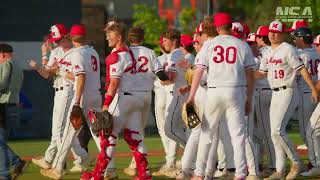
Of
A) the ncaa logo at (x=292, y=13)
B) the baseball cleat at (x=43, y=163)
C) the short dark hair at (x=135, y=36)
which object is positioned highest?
the ncaa logo at (x=292, y=13)

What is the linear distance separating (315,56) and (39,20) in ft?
32.8

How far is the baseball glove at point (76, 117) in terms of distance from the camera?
12.7 m

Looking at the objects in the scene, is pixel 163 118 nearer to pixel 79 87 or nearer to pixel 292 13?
pixel 79 87

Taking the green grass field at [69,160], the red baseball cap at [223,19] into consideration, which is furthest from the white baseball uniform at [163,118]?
the red baseball cap at [223,19]

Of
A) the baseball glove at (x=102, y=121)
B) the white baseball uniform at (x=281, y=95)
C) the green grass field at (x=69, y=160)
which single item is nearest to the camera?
the baseball glove at (x=102, y=121)

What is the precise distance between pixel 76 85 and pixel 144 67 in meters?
1.11

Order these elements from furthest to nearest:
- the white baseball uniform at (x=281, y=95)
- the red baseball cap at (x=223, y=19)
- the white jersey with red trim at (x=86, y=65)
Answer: the white jersey with red trim at (x=86, y=65)
the white baseball uniform at (x=281, y=95)
the red baseball cap at (x=223, y=19)

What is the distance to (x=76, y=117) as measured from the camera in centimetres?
1270

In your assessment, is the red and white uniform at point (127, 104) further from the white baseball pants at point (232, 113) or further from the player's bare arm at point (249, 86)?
the player's bare arm at point (249, 86)

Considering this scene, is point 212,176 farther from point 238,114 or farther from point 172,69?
point 172,69

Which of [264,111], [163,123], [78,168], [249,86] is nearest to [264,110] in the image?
[264,111]

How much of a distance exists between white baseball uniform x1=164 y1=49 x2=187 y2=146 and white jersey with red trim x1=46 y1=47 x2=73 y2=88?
147cm

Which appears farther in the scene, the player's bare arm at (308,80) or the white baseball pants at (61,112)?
the white baseball pants at (61,112)

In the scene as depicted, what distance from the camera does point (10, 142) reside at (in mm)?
21391
